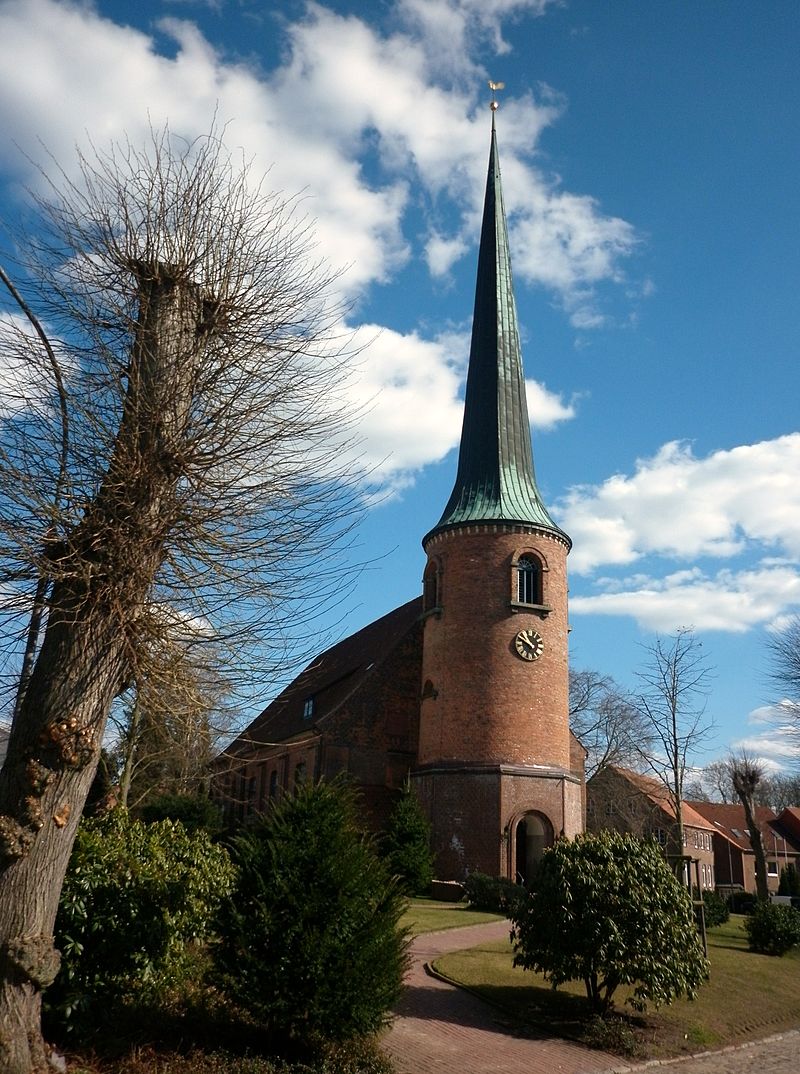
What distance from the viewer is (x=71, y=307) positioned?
8633 mm

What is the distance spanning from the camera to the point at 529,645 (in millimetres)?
27203

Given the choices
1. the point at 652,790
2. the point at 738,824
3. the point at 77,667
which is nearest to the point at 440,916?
the point at 77,667

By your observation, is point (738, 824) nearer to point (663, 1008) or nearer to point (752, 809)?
point (752, 809)

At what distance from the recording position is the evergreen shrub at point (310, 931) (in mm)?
8430

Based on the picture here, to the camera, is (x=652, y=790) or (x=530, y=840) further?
(x=652, y=790)

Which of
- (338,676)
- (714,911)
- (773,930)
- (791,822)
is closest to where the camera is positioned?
(773,930)

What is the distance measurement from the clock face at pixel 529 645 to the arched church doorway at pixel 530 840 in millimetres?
4746

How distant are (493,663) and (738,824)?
52123 millimetres

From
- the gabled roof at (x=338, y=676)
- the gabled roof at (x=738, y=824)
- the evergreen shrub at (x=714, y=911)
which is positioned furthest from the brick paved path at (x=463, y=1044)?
the gabled roof at (x=738, y=824)

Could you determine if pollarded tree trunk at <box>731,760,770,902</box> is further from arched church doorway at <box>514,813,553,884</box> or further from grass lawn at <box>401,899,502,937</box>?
grass lawn at <box>401,899,502,937</box>

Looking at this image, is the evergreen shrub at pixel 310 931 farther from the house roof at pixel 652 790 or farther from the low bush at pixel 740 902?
the house roof at pixel 652 790

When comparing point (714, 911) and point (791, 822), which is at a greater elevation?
point (791, 822)

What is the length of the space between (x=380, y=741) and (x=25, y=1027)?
77.4 ft

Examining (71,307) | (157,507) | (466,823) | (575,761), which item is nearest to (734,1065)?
(157,507)
